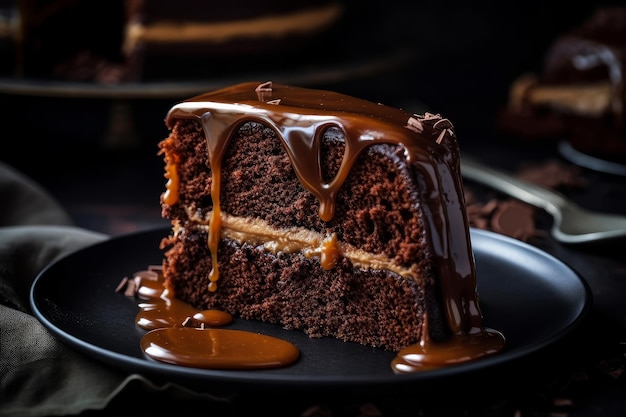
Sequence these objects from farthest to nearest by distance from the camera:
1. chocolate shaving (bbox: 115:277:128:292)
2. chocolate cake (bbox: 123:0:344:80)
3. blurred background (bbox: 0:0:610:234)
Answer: chocolate cake (bbox: 123:0:344:80) → blurred background (bbox: 0:0:610:234) → chocolate shaving (bbox: 115:277:128:292)

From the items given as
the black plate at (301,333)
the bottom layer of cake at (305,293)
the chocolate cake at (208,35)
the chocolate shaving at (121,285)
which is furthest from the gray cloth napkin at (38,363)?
the chocolate cake at (208,35)

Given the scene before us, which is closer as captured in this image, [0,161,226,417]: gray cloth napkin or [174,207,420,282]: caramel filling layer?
[0,161,226,417]: gray cloth napkin

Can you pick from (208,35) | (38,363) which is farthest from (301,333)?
(208,35)

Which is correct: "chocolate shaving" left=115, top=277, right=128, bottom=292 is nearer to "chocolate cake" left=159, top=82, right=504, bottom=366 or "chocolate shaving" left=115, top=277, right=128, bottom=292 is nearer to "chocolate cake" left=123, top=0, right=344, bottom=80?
"chocolate cake" left=159, top=82, right=504, bottom=366

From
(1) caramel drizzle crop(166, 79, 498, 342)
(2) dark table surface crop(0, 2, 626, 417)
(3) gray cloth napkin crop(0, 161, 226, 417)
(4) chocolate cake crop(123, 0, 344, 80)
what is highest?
(4) chocolate cake crop(123, 0, 344, 80)

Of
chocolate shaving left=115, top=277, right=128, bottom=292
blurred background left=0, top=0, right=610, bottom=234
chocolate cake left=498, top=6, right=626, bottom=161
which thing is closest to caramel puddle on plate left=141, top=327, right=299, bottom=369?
chocolate shaving left=115, top=277, right=128, bottom=292

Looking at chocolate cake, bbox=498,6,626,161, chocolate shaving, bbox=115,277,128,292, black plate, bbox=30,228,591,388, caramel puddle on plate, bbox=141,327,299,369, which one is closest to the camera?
black plate, bbox=30,228,591,388
